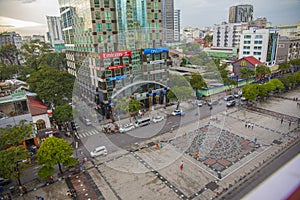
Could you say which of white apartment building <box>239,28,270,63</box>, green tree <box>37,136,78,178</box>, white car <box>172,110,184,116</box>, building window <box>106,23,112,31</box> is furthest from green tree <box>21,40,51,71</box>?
white apartment building <box>239,28,270,63</box>

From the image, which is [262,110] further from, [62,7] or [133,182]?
[62,7]

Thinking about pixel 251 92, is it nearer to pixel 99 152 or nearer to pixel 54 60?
pixel 99 152

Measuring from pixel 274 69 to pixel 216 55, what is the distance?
11062mm

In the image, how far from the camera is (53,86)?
12.0m

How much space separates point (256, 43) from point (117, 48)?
19.0 meters

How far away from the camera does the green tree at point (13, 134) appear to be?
297 inches


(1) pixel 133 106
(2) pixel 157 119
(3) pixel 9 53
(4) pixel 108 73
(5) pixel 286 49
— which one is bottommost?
(2) pixel 157 119

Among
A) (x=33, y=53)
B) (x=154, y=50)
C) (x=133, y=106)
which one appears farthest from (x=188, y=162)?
(x=33, y=53)

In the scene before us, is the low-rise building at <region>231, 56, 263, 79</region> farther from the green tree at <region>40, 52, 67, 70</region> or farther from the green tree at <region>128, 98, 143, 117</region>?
the green tree at <region>40, 52, 67, 70</region>

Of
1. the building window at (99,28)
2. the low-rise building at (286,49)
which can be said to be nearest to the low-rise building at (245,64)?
the low-rise building at (286,49)

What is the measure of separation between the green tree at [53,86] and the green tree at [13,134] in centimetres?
374

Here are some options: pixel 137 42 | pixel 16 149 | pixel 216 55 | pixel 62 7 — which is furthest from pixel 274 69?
pixel 16 149

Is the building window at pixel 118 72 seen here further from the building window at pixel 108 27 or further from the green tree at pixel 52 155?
the green tree at pixel 52 155

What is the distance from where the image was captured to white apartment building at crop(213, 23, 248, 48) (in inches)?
1273
